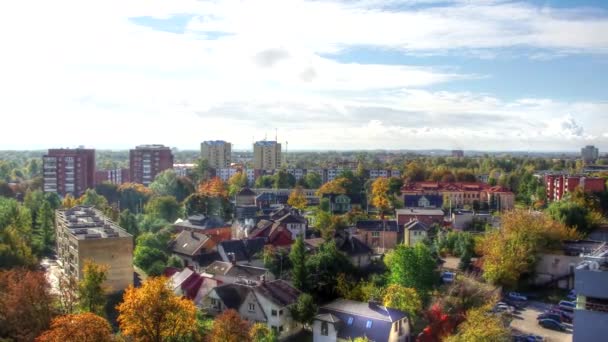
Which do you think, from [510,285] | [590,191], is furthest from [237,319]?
[590,191]

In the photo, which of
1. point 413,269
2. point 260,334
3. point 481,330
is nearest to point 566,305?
point 413,269

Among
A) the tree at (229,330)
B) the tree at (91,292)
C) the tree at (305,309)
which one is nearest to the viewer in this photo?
the tree at (229,330)

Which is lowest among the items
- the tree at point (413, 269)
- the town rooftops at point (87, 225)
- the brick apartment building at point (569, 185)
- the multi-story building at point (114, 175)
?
the tree at point (413, 269)

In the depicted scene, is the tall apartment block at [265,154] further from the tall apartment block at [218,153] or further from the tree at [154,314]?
the tree at [154,314]

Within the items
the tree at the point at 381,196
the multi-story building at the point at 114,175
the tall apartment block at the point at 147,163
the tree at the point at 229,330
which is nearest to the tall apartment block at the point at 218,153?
the multi-story building at the point at 114,175

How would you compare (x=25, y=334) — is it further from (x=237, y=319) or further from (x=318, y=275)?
(x=318, y=275)

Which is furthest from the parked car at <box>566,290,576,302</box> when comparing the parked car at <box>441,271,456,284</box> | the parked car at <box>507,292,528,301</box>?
the parked car at <box>441,271,456,284</box>
